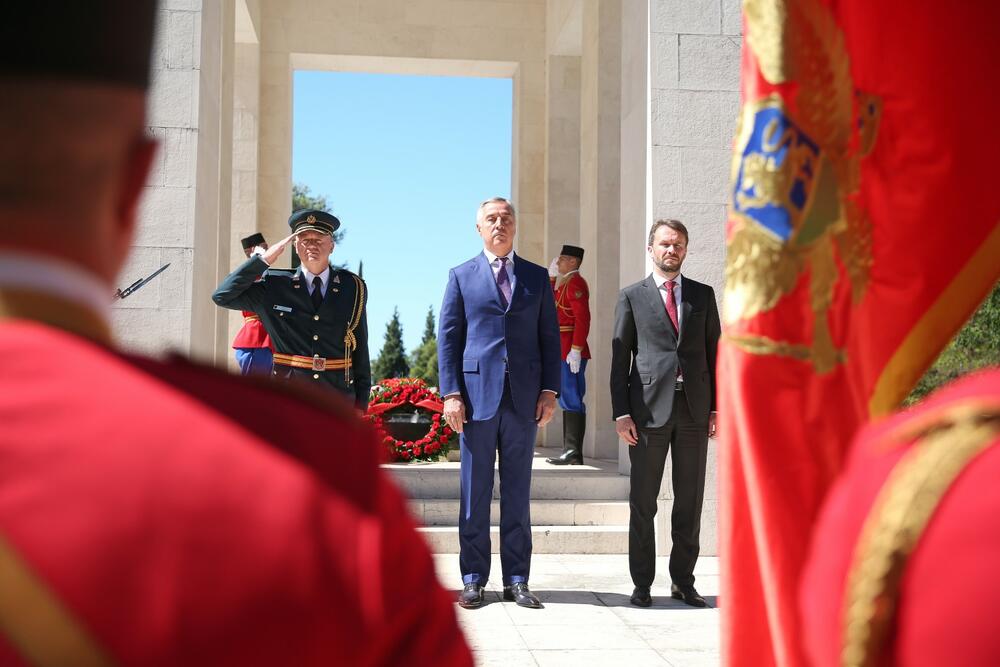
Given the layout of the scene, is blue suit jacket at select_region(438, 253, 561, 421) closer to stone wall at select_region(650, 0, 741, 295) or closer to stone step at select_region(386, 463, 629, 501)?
stone wall at select_region(650, 0, 741, 295)

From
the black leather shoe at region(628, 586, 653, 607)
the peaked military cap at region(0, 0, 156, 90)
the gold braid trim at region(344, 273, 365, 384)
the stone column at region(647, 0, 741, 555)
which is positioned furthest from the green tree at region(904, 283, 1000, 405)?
the peaked military cap at region(0, 0, 156, 90)

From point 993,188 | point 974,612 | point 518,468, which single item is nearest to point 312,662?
point 974,612

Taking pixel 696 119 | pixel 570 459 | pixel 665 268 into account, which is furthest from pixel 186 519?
pixel 570 459

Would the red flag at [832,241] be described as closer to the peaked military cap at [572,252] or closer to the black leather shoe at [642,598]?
the black leather shoe at [642,598]

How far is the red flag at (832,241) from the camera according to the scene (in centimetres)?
151

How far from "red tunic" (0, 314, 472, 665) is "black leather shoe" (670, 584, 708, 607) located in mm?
5225

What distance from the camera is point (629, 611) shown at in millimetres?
5547

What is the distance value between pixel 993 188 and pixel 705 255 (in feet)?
18.1

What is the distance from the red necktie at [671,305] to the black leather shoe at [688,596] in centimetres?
142

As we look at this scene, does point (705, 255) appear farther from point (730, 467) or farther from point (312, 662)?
point (312, 662)

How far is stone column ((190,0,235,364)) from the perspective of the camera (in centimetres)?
730

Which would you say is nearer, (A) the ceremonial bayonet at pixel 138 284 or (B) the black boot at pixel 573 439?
(A) the ceremonial bayonet at pixel 138 284

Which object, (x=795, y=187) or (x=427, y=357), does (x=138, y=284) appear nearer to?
(x=795, y=187)

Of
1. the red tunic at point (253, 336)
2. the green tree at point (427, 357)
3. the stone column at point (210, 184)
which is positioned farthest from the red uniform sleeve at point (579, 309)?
the green tree at point (427, 357)
